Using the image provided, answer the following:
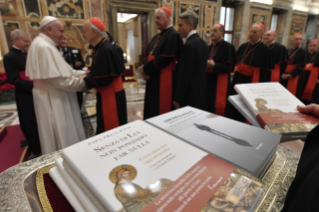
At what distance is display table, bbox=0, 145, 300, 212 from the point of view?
0.48m

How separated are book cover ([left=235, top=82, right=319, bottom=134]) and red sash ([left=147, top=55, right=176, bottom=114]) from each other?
5.53ft

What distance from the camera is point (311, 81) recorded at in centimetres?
437

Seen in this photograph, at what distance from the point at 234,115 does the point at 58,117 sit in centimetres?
264

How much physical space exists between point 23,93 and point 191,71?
8.00ft

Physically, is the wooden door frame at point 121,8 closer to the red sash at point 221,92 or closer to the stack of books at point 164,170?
the red sash at point 221,92

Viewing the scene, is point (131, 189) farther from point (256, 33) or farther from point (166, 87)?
point (256, 33)

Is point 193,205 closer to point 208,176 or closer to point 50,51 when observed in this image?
point 208,176

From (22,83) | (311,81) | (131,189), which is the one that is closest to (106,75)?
(22,83)

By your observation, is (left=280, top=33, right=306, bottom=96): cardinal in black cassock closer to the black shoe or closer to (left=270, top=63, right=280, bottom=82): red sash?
(left=270, top=63, right=280, bottom=82): red sash

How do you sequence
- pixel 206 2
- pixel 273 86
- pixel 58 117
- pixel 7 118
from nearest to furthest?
pixel 273 86
pixel 58 117
pixel 7 118
pixel 206 2

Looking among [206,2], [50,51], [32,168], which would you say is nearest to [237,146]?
[32,168]

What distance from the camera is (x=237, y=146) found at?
0.62 m

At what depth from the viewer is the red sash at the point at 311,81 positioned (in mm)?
4320

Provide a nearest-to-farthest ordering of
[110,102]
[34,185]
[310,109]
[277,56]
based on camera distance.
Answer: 1. [34,185]
2. [310,109]
3. [110,102]
4. [277,56]
